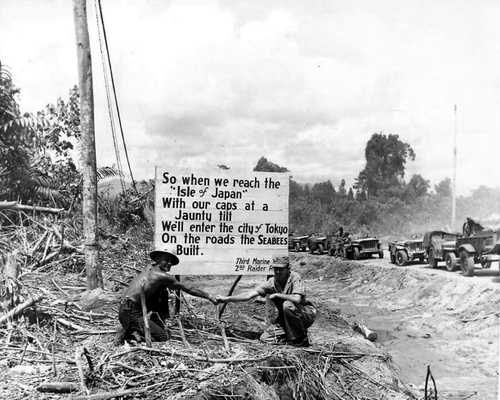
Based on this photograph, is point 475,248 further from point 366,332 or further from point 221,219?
point 221,219

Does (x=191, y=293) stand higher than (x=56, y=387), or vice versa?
(x=191, y=293)

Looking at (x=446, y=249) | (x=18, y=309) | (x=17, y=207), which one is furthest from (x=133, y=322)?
(x=446, y=249)

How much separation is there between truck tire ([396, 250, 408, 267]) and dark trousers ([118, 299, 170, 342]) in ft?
51.5

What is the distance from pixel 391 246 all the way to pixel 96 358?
1780 centimetres

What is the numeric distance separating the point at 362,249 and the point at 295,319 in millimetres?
19299

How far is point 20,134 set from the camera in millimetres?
11273

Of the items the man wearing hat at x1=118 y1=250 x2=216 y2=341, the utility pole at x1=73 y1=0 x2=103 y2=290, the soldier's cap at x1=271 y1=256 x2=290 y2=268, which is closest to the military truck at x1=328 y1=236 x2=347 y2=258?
the utility pole at x1=73 y1=0 x2=103 y2=290

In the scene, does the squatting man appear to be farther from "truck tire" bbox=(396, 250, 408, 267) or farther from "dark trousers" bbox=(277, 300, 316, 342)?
"truck tire" bbox=(396, 250, 408, 267)

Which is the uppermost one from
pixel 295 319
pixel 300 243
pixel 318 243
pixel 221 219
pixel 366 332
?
pixel 221 219

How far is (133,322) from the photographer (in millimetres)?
5980

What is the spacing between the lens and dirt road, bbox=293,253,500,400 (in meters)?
8.76

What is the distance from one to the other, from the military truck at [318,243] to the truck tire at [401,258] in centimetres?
895

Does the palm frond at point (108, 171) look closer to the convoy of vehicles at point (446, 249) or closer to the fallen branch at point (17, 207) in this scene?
the fallen branch at point (17, 207)

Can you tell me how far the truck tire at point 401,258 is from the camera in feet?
66.3
